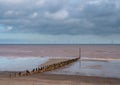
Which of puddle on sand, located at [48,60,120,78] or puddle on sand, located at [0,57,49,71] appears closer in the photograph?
puddle on sand, located at [48,60,120,78]

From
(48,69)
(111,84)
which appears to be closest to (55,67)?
(48,69)

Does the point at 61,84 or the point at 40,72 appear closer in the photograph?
the point at 61,84

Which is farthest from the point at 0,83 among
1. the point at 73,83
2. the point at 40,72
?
the point at 40,72

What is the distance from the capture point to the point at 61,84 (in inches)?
733

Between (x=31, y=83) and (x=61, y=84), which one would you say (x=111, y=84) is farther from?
(x=31, y=83)

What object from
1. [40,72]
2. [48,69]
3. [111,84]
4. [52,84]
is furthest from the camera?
[48,69]

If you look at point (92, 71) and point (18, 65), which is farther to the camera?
point (18, 65)

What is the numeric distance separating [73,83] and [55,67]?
61.5 ft

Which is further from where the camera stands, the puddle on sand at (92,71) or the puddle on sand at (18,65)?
the puddle on sand at (18,65)

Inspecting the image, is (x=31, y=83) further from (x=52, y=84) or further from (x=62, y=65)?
(x=62, y=65)

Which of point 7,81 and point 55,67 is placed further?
point 55,67

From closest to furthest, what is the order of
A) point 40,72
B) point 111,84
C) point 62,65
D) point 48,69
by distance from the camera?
point 111,84 → point 40,72 → point 48,69 → point 62,65

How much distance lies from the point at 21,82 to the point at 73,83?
3.81m

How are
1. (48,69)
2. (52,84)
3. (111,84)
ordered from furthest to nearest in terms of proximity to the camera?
(48,69) < (111,84) < (52,84)
